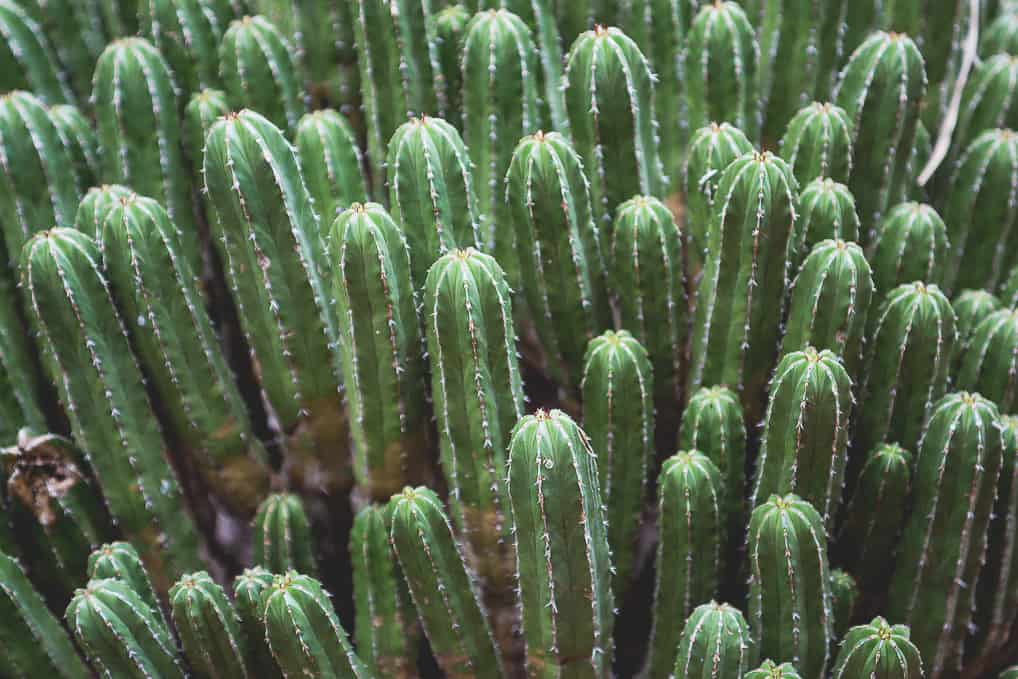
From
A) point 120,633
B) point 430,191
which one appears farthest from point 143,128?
point 120,633

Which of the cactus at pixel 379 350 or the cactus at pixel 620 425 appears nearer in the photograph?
the cactus at pixel 379 350

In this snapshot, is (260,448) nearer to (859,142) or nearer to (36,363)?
(36,363)

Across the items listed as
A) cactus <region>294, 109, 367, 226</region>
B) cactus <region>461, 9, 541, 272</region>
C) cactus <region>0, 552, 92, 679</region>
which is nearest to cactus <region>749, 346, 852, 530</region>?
cactus <region>461, 9, 541, 272</region>

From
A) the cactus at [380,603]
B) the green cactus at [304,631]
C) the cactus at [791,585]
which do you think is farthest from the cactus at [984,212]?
the green cactus at [304,631]

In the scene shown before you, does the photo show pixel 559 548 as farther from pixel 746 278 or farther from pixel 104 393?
pixel 104 393

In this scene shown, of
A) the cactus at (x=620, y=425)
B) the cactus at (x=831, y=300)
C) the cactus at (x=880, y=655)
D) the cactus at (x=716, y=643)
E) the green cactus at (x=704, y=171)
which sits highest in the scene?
the green cactus at (x=704, y=171)

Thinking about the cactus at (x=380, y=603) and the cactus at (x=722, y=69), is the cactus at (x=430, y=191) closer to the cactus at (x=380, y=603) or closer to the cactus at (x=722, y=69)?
the cactus at (x=380, y=603)

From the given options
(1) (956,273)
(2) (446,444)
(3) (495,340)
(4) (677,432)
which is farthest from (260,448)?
(1) (956,273)

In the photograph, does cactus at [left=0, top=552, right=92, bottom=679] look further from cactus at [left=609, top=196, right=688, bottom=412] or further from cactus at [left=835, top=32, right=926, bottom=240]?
cactus at [left=835, top=32, right=926, bottom=240]
